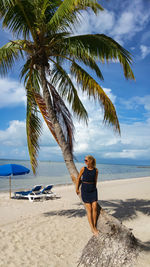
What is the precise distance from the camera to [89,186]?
15.0 feet

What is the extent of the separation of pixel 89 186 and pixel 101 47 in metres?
3.67

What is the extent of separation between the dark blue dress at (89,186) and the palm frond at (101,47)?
9.25 ft

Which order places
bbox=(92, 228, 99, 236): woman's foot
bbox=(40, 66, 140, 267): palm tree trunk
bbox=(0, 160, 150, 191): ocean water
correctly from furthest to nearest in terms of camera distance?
bbox=(0, 160, 150, 191): ocean water
bbox=(92, 228, 99, 236): woman's foot
bbox=(40, 66, 140, 267): palm tree trunk

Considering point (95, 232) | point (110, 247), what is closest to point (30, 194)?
point (95, 232)

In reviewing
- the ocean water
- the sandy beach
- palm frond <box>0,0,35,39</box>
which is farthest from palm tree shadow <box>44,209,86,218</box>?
the ocean water

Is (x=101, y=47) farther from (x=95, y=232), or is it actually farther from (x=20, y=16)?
(x=95, y=232)

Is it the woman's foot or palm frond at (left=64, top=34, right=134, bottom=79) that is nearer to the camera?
the woman's foot

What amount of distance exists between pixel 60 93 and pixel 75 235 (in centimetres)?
417

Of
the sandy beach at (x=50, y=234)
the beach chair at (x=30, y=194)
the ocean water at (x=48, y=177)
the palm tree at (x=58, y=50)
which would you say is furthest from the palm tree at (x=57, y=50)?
the ocean water at (x=48, y=177)

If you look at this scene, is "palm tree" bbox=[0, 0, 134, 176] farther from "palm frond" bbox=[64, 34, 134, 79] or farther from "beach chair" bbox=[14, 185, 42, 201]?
"beach chair" bbox=[14, 185, 42, 201]

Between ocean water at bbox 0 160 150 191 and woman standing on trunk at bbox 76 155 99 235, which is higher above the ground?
woman standing on trunk at bbox 76 155 99 235

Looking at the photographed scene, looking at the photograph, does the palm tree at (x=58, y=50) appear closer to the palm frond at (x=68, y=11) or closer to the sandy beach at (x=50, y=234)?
the palm frond at (x=68, y=11)

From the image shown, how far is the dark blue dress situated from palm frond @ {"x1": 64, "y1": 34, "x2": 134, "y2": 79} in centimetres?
282

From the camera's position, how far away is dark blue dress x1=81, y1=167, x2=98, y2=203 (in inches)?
178
